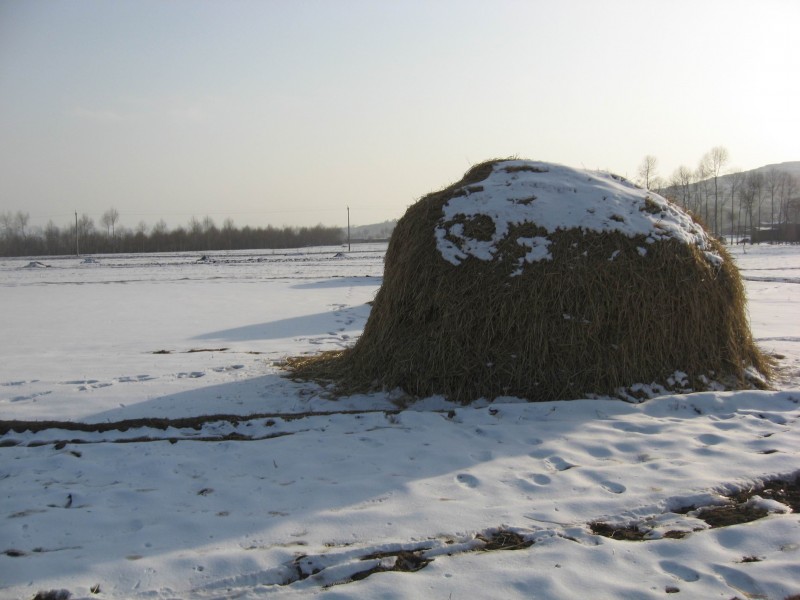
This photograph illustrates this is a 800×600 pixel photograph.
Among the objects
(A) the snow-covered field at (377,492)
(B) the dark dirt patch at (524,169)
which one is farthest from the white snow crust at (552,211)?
(A) the snow-covered field at (377,492)

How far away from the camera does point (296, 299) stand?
16.8 m

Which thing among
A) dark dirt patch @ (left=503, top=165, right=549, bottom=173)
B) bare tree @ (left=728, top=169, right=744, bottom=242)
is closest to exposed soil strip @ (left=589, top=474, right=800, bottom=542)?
dark dirt patch @ (left=503, top=165, right=549, bottom=173)

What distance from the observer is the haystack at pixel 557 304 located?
5.71 m

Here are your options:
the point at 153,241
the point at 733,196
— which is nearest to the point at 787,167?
the point at 733,196

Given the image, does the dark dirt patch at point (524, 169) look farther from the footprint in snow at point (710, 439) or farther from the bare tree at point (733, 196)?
the bare tree at point (733, 196)

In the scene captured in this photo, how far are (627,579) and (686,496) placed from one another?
1.13 meters

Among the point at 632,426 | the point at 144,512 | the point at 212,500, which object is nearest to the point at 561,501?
the point at 632,426

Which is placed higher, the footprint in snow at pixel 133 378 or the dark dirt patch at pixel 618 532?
the footprint in snow at pixel 133 378

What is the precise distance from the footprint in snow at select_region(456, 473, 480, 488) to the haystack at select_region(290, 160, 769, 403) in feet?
5.71

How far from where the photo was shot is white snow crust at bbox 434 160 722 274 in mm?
6176

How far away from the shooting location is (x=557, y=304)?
5.73 metres

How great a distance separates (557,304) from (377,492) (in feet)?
9.63

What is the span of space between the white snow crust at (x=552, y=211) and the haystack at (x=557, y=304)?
0.06 feet

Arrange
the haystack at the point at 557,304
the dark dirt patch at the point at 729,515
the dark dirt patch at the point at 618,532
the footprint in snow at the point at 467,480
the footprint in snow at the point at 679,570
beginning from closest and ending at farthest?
the footprint in snow at the point at 679,570 < the dark dirt patch at the point at 618,532 < the dark dirt patch at the point at 729,515 < the footprint in snow at the point at 467,480 < the haystack at the point at 557,304
